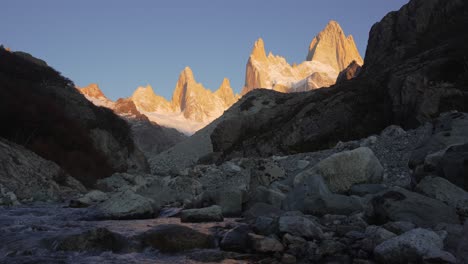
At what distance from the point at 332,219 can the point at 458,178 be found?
150 inches

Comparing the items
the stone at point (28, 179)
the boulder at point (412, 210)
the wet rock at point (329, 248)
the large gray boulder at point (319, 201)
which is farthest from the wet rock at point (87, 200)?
the boulder at point (412, 210)

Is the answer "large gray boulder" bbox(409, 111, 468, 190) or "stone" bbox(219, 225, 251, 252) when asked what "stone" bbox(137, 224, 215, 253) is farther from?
"large gray boulder" bbox(409, 111, 468, 190)

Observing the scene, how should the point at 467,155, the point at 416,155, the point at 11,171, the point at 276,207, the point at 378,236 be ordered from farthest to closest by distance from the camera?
1. the point at 11,171
2. the point at 416,155
3. the point at 276,207
4. the point at 467,155
5. the point at 378,236

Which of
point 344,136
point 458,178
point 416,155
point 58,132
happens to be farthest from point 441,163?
point 58,132

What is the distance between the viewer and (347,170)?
1397 cm

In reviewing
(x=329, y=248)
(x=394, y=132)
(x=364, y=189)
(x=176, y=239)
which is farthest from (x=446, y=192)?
(x=394, y=132)

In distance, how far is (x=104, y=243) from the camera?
8797 mm

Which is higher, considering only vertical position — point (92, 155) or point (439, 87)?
point (439, 87)

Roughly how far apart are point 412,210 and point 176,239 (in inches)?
224

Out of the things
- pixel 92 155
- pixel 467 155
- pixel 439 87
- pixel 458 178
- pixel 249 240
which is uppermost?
pixel 439 87

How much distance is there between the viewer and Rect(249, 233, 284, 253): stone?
7.66 meters

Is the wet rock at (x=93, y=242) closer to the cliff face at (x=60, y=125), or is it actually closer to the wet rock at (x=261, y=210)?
the wet rock at (x=261, y=210)

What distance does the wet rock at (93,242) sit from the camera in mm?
8500

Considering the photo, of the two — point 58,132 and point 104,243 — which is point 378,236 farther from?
point 58,132
